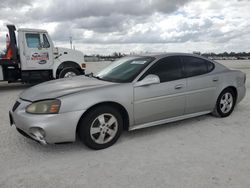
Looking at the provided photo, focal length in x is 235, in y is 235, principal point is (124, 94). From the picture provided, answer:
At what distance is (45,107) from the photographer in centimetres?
328

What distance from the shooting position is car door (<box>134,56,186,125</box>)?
12.6 ft

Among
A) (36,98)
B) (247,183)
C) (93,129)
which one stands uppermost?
(36,98)

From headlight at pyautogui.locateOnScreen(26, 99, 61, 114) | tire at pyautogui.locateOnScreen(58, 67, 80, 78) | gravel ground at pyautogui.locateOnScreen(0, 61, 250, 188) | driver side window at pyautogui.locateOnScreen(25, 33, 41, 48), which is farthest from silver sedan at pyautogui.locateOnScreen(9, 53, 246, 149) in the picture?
driver side window at pyautogui.locateOnScreen(25, 33, 41, 48)

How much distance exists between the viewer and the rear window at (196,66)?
4496 mm

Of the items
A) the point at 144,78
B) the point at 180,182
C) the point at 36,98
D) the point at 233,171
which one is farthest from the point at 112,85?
the point at 233,171

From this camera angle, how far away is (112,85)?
12.2ft

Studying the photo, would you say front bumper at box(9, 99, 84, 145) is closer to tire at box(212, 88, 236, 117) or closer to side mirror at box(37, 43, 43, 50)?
tire at box(212, 88, 236, 117)

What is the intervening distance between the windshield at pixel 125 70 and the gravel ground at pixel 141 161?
1009 mm

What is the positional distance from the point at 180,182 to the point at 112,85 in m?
1.77

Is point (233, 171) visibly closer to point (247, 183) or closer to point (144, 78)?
point (247, 183)

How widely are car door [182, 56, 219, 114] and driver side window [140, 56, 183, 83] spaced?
0.17 meters

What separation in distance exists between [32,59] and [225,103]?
7.48 metres

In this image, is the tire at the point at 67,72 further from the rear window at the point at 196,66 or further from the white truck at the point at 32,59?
the rear window at the point at 196,66

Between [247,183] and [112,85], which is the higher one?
[112,85]
